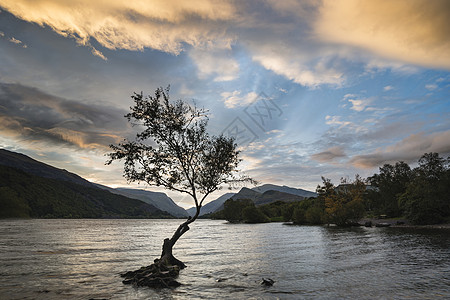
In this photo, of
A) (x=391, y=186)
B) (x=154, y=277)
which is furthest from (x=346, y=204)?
(x=154, y=277)

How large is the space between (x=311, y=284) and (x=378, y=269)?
1169 cm

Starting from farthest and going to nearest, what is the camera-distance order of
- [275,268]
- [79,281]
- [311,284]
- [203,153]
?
[275,268], [203,153], [79,281], [311,284]

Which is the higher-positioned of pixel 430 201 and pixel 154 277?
pixel 430 201

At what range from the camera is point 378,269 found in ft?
101

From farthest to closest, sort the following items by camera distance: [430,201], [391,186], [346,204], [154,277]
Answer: [391,186] < [346,204] < [430,201] < [154,277]

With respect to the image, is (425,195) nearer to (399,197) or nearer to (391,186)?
(399,197)

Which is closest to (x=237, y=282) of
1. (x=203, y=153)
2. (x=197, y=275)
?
(x=197, y=275)

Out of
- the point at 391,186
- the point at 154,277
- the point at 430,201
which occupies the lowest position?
the point at 154,277

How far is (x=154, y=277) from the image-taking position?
24.2m

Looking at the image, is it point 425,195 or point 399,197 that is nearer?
point 425,195

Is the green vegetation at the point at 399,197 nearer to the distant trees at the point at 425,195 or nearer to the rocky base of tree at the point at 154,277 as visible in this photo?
the distant trees at the point at 425,195

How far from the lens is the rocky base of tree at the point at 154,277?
23766 mm

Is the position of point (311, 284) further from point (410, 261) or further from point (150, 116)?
point (150, 116)

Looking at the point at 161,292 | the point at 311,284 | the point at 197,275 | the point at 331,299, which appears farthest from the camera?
the point at 197,275
